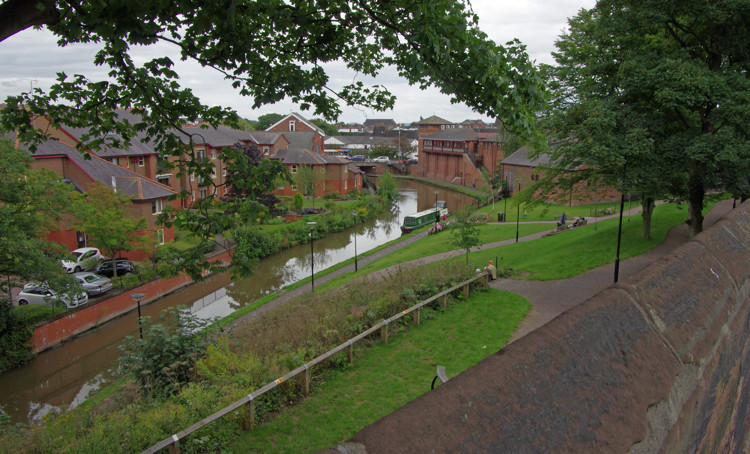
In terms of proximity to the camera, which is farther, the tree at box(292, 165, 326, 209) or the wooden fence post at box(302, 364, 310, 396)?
the tree at box(292, 165, 326, 209)

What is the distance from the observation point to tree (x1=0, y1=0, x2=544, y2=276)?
5.35 m

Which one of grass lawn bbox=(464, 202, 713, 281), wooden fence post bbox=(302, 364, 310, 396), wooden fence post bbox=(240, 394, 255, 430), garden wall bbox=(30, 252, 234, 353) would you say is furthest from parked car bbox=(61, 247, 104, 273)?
wooden fence post bbox=(240, 394, 255, 430)

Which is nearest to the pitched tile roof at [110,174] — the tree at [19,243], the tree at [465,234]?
the tree at [19,243]

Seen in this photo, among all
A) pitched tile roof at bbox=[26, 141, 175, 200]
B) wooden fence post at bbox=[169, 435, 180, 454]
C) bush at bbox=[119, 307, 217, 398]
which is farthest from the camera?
pitched tile roof at bbox=[26, 141, 175, 200]

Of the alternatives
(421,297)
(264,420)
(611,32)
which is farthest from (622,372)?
(611,32)

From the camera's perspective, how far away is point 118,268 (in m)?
27.9

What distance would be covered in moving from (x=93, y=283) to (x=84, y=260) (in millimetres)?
4788

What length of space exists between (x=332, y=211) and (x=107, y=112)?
134ft

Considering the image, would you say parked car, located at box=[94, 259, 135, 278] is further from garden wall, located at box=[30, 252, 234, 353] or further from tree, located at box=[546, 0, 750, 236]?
tree, located at box=[546, 0, 750, 236]

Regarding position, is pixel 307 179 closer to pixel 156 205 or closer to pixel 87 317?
pixel 156 205

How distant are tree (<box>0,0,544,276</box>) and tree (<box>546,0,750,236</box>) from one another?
11.4 metres

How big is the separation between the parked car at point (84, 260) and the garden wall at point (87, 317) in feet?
15.9

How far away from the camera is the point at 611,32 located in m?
18.0

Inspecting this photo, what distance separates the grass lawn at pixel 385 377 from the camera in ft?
28.1
